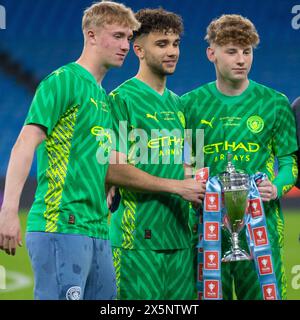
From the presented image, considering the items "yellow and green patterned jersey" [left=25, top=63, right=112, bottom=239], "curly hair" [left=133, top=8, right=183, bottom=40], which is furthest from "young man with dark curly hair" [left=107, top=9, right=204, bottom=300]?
"yellow and green patterned jersey" [left=25, top=63, right=112, bottom=239]

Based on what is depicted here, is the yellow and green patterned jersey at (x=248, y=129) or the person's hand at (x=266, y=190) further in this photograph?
the yellow and green patterned jersey at (x=248, y=129)

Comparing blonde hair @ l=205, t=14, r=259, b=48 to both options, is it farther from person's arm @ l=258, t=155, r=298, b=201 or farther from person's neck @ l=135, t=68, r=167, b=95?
person's arm @ l=258, t=155, r=298, b=201

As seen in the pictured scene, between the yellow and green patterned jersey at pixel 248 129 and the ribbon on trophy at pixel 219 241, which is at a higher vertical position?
the yellow and green patterned jersey at pixel 248 129

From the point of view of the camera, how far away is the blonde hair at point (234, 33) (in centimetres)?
372

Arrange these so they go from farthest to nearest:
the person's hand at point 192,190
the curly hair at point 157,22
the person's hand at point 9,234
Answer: the curly hair at point 157,22 → the person's hand at point 192,190 → the person's hand at point 9,234

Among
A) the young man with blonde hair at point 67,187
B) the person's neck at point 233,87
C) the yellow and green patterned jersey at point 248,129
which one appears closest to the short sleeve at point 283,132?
the yellow and green patterned jersey at point 248,129

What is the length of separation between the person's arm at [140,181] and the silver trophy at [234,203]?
162 millimetres

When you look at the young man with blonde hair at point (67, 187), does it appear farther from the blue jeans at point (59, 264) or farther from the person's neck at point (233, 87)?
the person's neck at point (233, 87)

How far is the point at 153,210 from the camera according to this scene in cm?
354

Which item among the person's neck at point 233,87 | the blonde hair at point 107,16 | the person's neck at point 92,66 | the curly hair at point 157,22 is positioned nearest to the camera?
the person's neck at point 92,66

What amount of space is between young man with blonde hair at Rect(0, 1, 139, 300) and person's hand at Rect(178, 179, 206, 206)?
439 mm

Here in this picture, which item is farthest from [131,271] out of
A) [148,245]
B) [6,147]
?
[6,147]

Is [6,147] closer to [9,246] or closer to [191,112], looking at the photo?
[191,112]

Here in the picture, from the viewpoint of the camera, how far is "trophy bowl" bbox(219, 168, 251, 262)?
347 centimetres
